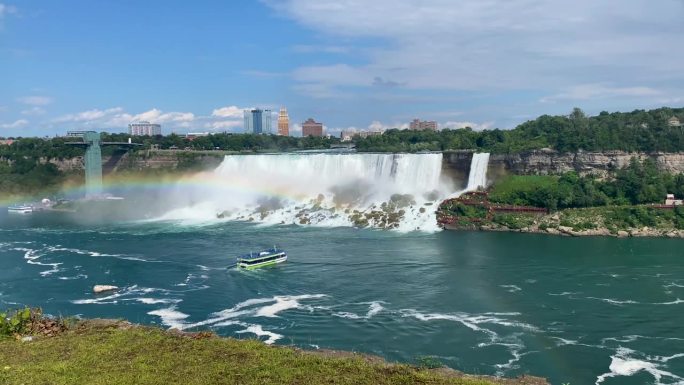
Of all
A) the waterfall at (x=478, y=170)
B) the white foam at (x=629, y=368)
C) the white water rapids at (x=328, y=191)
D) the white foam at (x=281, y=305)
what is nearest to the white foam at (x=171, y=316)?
the white foam at (x=281, y=305)

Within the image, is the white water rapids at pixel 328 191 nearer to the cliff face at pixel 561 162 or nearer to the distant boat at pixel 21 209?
the cliff face at pixel 561 162

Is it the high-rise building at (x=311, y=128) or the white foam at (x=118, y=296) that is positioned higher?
the high-rise building at (x=311, y=128)

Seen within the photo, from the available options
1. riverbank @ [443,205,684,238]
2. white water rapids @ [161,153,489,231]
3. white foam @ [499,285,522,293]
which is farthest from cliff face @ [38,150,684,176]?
white foam @ [499,285,522,293]

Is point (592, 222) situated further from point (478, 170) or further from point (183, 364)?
point (183, 364)

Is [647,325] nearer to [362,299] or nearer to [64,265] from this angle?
[362,299]

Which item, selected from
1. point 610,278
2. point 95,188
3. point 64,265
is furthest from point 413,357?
point 95,188

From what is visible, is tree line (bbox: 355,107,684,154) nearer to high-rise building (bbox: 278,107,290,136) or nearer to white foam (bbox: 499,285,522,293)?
white foam (bbox: 499,285,522,293)

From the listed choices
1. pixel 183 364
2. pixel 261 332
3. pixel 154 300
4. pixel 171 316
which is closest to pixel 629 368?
pixel 261 332
